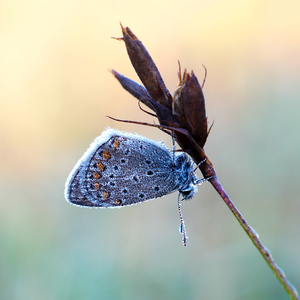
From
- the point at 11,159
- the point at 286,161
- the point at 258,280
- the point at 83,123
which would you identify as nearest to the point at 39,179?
the point at 11,159

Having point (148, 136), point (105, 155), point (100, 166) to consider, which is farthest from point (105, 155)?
point (148, 136)

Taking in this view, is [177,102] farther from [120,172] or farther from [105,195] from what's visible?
[105,195]

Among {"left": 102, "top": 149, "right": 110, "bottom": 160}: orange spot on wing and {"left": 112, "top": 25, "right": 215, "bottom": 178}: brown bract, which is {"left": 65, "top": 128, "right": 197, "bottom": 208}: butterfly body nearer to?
{"left": 102, "top": 149, "right": 110, "bottom": 160}: orange spot on wing

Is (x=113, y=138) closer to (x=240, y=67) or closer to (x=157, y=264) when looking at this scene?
(x=157, y=264)

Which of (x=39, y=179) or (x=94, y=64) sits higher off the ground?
(x=94, y=64)

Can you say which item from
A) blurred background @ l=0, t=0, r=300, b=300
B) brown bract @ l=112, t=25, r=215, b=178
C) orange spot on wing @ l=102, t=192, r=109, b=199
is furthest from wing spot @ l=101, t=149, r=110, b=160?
blurred background @ l=0, t=0, r=300, b=300
